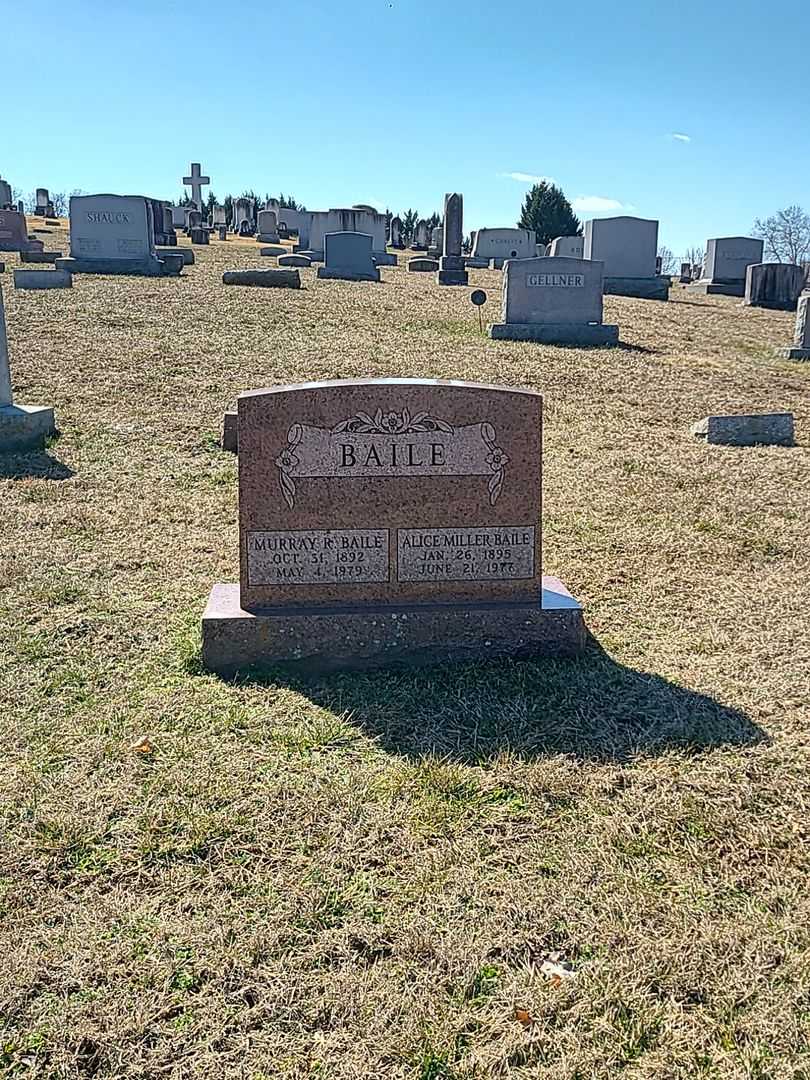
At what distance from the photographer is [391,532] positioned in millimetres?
4086

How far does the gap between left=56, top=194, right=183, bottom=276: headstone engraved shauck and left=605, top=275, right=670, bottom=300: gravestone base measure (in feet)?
35.4

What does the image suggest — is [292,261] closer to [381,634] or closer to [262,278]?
[262,278]

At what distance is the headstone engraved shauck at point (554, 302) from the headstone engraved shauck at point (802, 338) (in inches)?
107

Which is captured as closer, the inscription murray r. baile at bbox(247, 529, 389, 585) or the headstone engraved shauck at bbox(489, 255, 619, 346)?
the inscription murray r. baile at bbox(247, 529, 389, 585)

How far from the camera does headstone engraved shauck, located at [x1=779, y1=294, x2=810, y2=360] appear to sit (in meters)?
13.7

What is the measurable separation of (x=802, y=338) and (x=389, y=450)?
1209 cm

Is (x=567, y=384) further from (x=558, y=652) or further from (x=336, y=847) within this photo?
(x=336, y=847)

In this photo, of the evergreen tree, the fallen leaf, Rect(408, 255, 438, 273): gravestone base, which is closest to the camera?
the fallen leaf

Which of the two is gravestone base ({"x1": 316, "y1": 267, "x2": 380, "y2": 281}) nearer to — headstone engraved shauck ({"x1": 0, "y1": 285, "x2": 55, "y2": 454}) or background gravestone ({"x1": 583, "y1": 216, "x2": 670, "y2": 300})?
background gravestone ({"x1": 583, "y1": 216, "x2": 670, "y2": 300})

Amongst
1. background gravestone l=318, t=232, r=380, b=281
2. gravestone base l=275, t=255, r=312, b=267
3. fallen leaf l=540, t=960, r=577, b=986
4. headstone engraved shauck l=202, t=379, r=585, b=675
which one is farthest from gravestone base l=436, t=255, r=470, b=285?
fallen leaf l=540, t=960, r=577, b=986

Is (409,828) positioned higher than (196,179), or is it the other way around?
(196,179)

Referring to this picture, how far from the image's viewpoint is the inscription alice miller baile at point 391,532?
3.98m

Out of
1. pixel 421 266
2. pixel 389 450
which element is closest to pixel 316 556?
pixel 389 450

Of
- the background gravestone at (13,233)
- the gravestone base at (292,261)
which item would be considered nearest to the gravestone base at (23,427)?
the gravestone base at (292,261)
